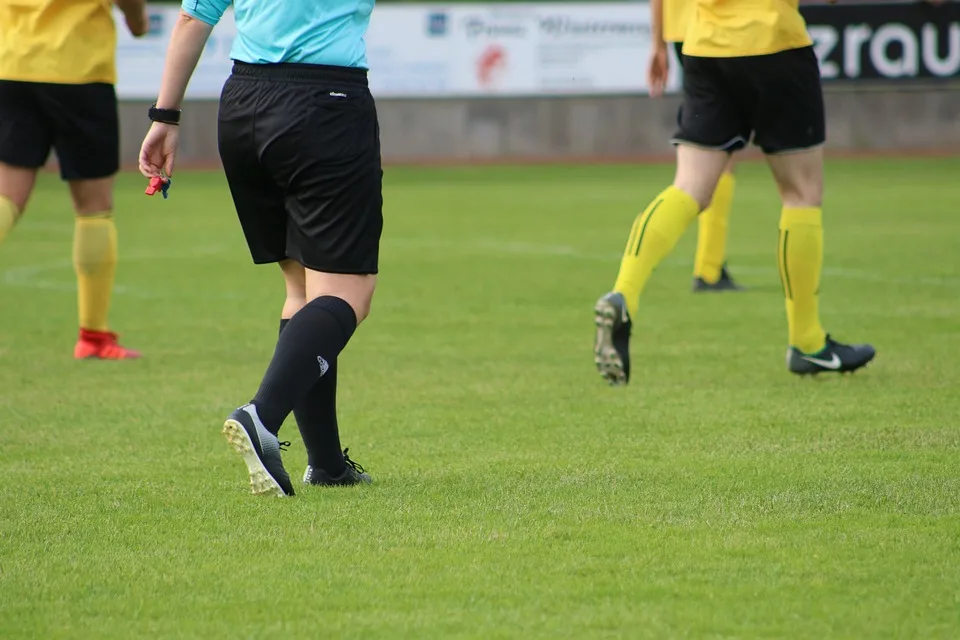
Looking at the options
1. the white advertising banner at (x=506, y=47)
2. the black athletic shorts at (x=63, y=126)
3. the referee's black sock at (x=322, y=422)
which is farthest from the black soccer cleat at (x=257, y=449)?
the white advertising banner at (x=506, y=47)

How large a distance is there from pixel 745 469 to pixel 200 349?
3.57 m

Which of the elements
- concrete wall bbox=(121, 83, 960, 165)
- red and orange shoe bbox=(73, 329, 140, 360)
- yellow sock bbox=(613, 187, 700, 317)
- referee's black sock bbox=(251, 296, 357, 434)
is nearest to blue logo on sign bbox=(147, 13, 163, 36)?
concrete wall bbox=(121, 83, 960, 165)

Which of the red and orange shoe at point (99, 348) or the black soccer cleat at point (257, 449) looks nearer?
the black soccer cleat at point (257, 449)

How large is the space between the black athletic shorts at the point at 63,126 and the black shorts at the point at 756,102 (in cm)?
253

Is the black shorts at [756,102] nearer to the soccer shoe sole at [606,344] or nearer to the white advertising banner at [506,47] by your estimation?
the soccer shoe sole at [606,344]

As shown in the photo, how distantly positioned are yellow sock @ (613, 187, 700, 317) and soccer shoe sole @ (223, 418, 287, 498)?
2.11 m

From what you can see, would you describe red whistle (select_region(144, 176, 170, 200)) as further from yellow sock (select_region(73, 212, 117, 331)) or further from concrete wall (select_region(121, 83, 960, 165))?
concrete wall (select_region(121, 83, 960, 165))

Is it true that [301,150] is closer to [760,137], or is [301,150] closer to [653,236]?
[653,236]

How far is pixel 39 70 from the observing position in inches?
263

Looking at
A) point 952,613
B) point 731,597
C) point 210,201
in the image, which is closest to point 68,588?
point 731,597

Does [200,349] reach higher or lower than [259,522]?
lower

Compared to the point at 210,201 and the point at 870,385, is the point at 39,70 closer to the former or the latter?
the point at 870,385

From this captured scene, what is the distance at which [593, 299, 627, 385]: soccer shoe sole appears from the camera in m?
5.55

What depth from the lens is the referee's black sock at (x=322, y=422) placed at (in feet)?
13.7
